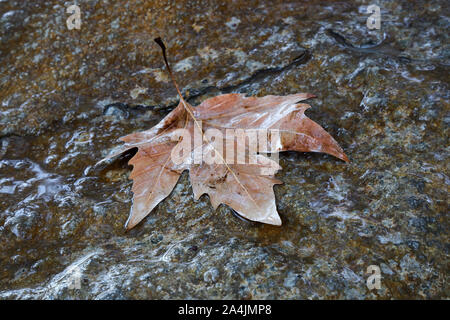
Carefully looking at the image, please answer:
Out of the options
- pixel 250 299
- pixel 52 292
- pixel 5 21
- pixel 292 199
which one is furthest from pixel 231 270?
pixel 5 21

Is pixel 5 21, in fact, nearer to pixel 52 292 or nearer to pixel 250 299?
pixel 52 292

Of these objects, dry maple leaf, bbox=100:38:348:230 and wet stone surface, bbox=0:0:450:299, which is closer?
wet stone surface, bbox=0:0:450:299

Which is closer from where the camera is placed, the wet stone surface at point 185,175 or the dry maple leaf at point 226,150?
the wet stone surface at point 185,175
